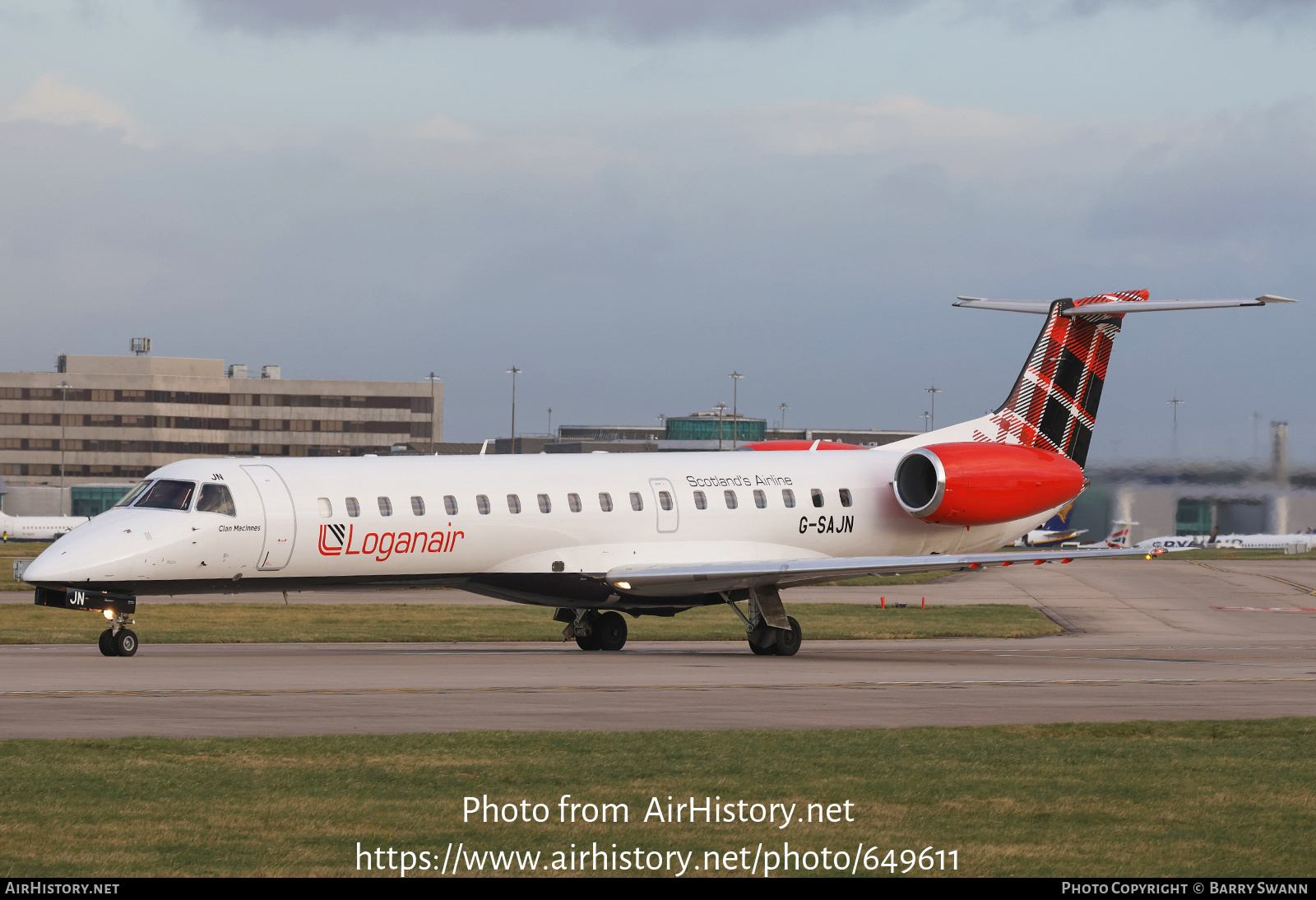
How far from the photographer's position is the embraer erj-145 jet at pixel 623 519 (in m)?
27.7

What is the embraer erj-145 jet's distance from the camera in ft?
90.7

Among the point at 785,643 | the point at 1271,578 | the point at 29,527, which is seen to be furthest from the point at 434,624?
the point at 29,527

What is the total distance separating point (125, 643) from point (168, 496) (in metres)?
2.65

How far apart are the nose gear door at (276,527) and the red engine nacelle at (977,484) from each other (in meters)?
12.9

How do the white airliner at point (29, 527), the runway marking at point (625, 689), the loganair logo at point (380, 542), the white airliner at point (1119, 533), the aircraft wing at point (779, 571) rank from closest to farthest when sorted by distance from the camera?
the runway marking at point (625, 689), the loganair logo at point (380, 542), the aircraft wing at point (779, 571), the white airliner at point (1119, 533), the white airliner at point (29, 527)

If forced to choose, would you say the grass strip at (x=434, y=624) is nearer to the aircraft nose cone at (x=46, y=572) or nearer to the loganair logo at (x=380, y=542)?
the loganair logo at (x=380, y=542)

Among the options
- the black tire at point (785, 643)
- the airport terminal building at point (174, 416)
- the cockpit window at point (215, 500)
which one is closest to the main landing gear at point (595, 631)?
the black tire at point (785, 643)

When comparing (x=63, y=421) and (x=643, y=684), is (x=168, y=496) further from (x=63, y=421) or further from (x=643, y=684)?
(x=63, y=421)

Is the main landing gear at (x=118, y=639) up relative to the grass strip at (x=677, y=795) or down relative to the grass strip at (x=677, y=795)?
down

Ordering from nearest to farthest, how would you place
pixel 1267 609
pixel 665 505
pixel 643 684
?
1. pixel 643 684
2. pixel 665 505
3. pixel 1267 609

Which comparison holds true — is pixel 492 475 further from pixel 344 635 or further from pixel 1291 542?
pixel 1291 542

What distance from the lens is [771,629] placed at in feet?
101

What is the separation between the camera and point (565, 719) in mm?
18422
